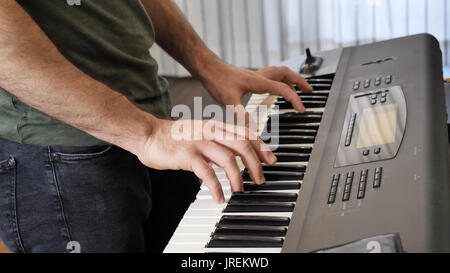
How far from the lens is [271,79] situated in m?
1.46

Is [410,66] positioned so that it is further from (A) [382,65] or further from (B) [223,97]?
(B) [223,97]

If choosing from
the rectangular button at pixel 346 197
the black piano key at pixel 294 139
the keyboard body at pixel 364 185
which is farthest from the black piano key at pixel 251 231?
the black piano key at pixel 294 139

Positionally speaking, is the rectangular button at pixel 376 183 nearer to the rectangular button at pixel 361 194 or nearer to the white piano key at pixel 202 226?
the rectangular button at pixel 361 194

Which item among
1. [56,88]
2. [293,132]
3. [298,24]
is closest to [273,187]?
[293,132]

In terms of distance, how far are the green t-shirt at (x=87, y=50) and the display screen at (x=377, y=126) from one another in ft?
1.51

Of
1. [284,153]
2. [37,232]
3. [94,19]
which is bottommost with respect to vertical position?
[37,232]

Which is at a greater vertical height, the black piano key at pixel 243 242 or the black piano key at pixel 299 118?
the black piano key at pixel 299 118

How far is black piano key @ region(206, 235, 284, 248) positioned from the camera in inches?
34.5

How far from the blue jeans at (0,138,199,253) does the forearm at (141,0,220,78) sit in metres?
0.34

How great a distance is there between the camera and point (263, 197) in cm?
101

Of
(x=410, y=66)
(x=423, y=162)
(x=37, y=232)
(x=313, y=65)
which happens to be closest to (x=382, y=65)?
(x=410, y=66)

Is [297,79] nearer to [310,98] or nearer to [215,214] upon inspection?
[310,98]

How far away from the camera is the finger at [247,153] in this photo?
982 mm
